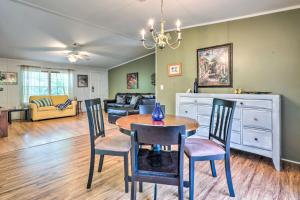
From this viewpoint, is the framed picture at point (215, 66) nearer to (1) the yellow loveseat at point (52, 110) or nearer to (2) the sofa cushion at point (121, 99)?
(2) the sofa cushion at point (121, 99)

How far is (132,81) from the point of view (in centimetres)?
874

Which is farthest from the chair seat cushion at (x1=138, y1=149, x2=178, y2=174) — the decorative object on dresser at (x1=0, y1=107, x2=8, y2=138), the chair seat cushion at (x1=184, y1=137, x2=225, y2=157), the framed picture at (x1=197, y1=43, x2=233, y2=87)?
the decorative object on dresser at (x1=0, y1=107, x2=8, y2=138)

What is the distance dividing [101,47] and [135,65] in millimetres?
2470

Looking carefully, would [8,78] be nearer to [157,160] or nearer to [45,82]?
[45,82]

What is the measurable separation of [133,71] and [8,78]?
4686 millimetres

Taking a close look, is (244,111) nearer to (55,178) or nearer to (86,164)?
(86,164)

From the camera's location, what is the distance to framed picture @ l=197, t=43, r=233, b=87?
3.53 metres

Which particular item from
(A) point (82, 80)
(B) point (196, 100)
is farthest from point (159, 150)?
(A) point (82, 80)

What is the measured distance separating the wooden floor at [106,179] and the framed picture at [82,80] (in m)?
5.79

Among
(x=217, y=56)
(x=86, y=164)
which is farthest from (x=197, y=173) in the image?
(x=217, y=56)

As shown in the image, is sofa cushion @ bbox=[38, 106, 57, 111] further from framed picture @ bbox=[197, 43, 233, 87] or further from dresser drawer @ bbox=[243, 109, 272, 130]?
dresser drawer @ bbox=[243, 109, 272, 130]

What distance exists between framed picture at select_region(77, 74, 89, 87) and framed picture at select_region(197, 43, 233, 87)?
6368 mm

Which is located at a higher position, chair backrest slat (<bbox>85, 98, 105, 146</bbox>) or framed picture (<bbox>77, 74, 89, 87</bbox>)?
framed picture (<bbox>77, 74, 89, 87</bbox>)

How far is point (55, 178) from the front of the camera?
2.32 metres
